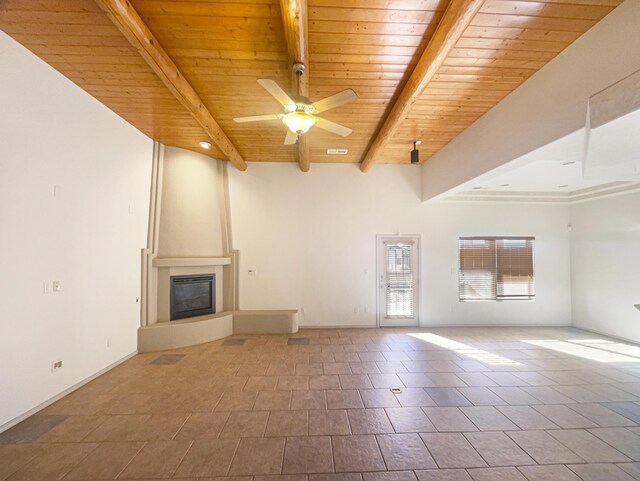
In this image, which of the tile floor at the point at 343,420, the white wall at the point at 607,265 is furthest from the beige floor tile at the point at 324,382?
the white wall at the point at 607,265

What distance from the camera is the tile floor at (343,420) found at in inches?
79.7

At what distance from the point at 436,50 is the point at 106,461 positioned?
433 cm

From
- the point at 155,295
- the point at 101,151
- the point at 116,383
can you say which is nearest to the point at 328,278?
the point at 155,295

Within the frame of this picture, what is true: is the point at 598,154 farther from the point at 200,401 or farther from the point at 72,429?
the point at 72,429

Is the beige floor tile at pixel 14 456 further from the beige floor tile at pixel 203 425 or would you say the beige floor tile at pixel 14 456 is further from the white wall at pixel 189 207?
the white wall at pixel 189 207

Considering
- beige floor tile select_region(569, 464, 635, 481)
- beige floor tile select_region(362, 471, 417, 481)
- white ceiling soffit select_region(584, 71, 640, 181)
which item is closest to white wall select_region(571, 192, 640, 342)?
white ceiling soffit select_region(584, 71, 640, 181)

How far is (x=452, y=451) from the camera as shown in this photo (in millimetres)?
2186

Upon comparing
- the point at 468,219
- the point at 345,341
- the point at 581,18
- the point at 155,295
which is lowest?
the point at 345,341

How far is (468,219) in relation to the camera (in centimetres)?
598

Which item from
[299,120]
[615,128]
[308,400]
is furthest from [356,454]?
[615,128]

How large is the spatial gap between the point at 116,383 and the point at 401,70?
4985mm

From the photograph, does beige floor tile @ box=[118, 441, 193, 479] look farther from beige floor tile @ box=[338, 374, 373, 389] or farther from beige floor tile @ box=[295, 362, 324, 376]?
Answer: beige floor tile @ box=[338, 374, 373, 389]

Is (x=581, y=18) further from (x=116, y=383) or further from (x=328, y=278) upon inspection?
(x=116, y=383)

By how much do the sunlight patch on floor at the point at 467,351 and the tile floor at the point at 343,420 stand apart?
0.15 ft
